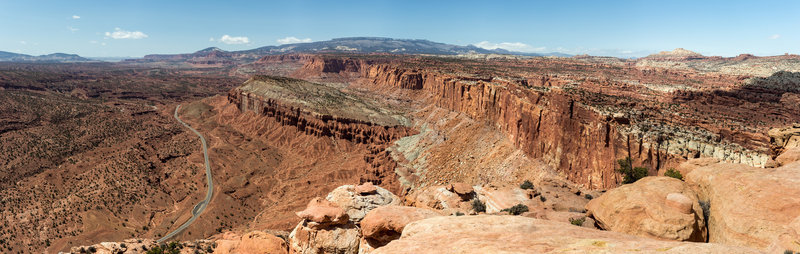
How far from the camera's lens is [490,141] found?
203 ft

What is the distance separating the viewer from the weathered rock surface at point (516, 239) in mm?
11273

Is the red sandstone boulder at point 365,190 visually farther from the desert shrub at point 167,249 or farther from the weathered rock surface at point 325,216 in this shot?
the desert shrub at point 167,249

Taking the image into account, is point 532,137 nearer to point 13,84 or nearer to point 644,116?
point 644,116

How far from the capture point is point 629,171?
35.3m

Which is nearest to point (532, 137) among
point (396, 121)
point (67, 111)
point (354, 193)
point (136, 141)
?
point (354, 193)

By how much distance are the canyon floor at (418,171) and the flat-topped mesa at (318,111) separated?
22.9 inches

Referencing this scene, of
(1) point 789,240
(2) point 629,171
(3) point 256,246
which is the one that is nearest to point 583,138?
(2) point 629,171

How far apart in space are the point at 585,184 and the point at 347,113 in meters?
68.7

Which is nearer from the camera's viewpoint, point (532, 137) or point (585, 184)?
point (585, 184)

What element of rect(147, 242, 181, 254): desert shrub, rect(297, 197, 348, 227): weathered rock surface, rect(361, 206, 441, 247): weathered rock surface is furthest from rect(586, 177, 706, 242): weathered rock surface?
rect(147, 242, 181, 254): desert shrub

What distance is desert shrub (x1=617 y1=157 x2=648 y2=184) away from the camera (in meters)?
34.1

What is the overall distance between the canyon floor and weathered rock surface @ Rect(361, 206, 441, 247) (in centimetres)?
12

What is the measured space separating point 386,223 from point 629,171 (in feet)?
98.7

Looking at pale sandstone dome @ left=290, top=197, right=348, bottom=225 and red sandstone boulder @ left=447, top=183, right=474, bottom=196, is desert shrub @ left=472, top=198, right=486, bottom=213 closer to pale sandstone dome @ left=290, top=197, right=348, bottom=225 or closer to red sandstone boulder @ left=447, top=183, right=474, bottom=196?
red sandstone boulder @ left=447, top=183, right=474, bottom=196
